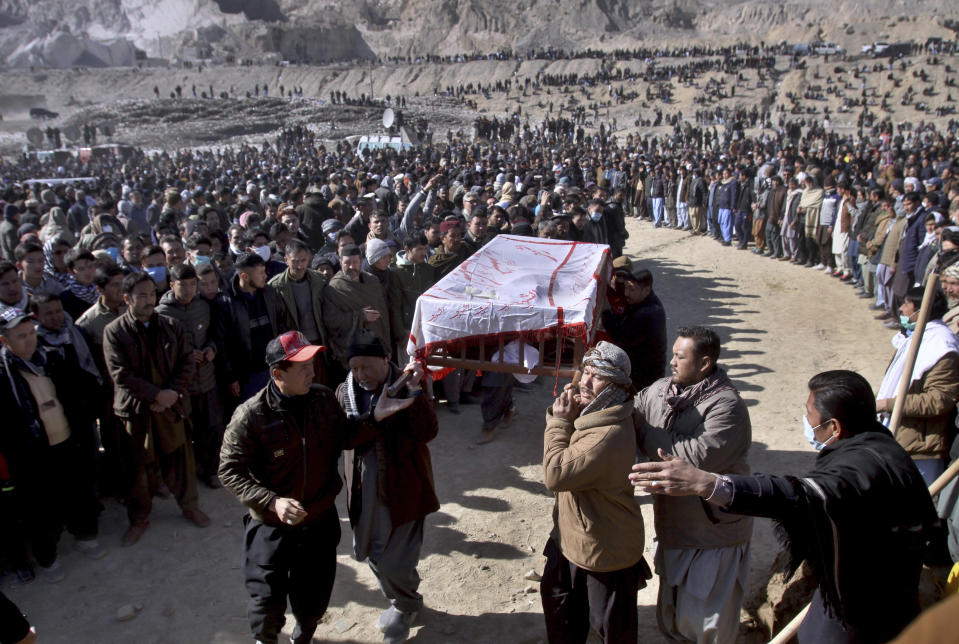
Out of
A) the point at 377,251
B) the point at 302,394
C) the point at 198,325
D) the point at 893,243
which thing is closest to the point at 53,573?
the point at 198,325

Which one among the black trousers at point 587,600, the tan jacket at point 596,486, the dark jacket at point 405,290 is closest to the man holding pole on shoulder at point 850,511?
the tan jacket at point 596,486

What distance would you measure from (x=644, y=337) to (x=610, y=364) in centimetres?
193

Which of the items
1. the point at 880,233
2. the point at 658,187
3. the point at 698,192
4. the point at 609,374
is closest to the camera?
the point at 609,374

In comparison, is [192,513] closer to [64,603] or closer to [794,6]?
[64,603]

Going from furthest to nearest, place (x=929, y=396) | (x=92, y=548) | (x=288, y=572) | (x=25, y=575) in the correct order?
(x=92, y=548) < (x=25, y=575) < (x=929, y=396) < (x=288, y=572)

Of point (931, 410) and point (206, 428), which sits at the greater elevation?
point (931, 410)

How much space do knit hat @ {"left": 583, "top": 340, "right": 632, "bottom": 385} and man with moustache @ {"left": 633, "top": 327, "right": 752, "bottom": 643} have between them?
15.3 inches

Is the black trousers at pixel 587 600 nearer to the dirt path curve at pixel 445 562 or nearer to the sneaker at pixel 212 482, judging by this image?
the dirt path curve at pixel 445 562

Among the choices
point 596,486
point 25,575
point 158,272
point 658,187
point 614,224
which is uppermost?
point 158,272

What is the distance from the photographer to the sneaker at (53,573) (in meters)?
3.75

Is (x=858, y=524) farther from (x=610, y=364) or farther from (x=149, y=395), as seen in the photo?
(x=149, y=395)

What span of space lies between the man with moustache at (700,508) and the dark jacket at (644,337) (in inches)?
53.5

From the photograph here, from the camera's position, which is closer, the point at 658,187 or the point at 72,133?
the point at 658,187

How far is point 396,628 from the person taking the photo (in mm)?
3248
